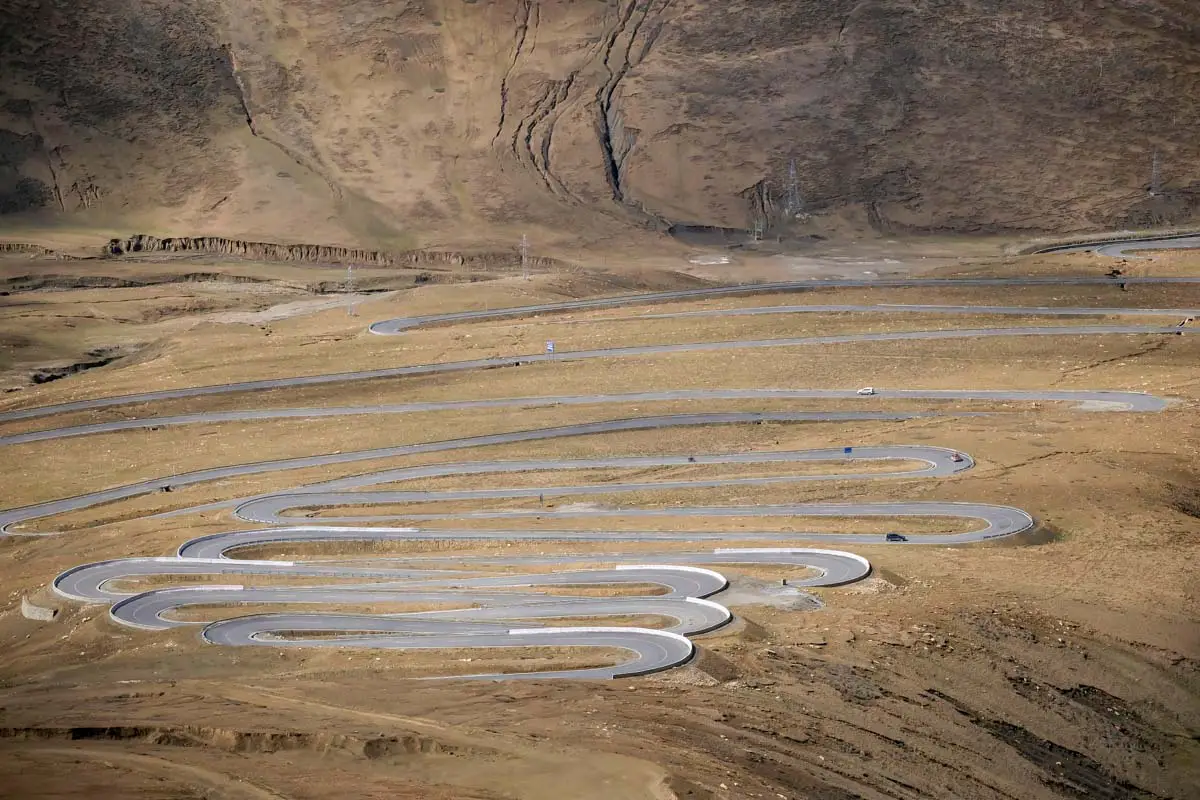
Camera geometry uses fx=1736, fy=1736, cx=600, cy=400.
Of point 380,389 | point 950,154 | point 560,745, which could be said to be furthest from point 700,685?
point 950,154

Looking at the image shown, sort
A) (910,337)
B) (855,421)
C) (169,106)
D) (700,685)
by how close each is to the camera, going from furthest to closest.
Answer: (169,106) → (910,337) → (855,421) → (700,685)

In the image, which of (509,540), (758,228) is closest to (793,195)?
(758,228)

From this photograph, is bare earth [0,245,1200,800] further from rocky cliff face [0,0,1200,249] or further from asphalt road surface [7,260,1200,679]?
rocky cliff face [0,0,1200,249]

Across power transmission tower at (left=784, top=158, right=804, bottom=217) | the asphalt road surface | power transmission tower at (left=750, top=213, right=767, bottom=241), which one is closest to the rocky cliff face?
power transmission tower at (left=784, top=158, right=804, bottom=217)

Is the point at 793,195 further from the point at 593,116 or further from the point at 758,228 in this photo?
the point at 593,116

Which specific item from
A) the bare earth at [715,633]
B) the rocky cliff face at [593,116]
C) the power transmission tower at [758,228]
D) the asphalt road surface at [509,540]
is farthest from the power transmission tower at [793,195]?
the asphalt road surface at [509,540]

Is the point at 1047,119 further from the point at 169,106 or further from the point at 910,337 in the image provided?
the point at 169,106
